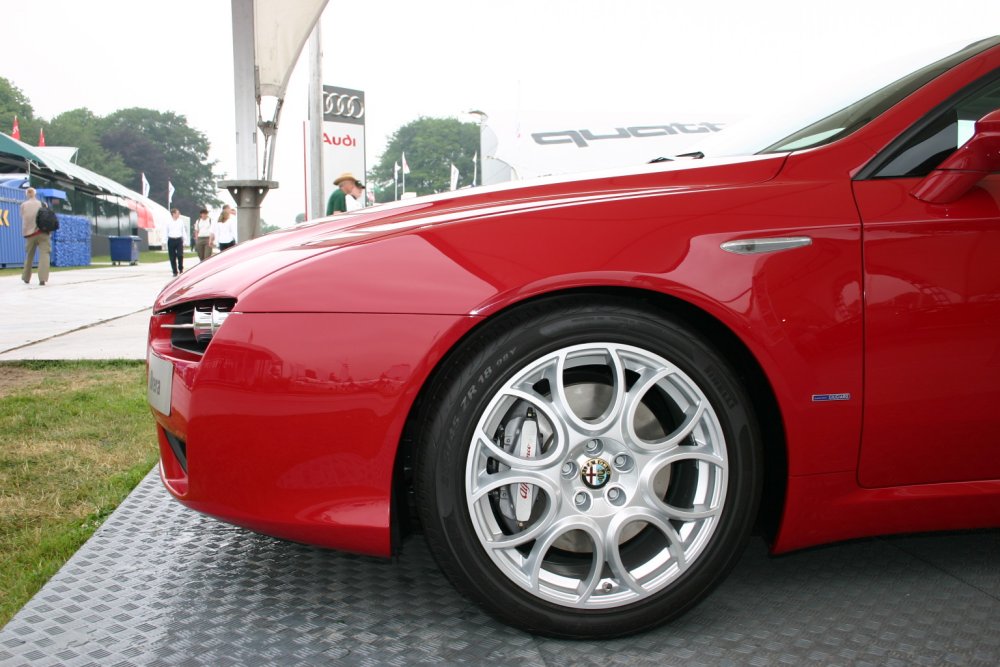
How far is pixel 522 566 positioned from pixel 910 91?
1.40 m

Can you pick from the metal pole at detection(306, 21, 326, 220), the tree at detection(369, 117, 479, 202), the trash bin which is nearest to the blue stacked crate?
the trash bin

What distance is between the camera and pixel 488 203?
1808 mm

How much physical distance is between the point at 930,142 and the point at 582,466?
1064 millimetres

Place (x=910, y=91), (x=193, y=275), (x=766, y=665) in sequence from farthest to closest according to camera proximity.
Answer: (x=193, y=275) < (x=910, y=91) < (x=766, y=665)

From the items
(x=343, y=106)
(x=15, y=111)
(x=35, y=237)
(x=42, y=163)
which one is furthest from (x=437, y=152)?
(x=343, y=106)

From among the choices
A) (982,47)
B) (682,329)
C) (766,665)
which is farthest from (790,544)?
(982,47)

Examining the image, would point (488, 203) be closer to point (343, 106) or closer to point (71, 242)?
point (343, 106)

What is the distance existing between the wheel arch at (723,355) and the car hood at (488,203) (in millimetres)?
208

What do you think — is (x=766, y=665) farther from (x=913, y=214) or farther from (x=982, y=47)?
(x=982, y=47)

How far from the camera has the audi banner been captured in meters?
10.5

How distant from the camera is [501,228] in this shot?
166cm

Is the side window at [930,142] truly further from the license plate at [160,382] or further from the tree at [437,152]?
the tree at [437,152]

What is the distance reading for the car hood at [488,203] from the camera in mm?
1735

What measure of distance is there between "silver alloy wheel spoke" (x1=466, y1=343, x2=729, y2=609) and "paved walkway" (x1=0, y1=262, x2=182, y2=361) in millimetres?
4574
